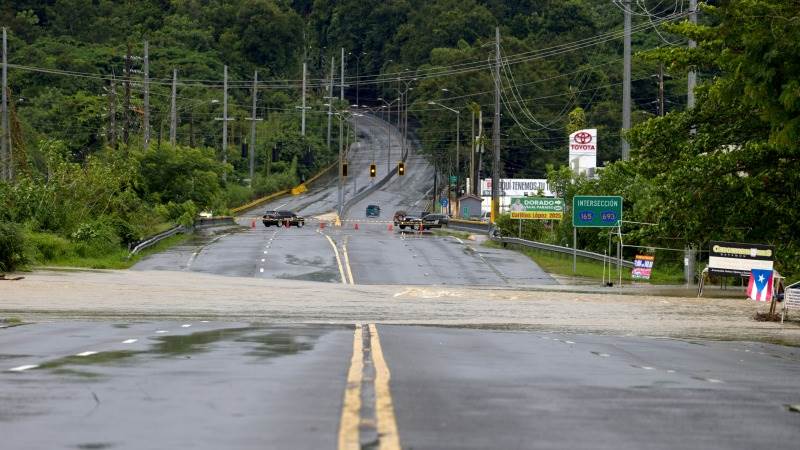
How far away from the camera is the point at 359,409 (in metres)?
11.5

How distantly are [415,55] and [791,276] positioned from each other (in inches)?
6156

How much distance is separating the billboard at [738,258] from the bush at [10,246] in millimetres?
24087

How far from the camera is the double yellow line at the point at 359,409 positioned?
969 cm

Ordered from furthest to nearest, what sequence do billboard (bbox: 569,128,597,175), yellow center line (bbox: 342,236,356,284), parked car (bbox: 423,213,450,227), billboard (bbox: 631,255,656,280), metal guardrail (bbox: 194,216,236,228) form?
parked car (bbox: 423,213,450,227)
billboard (bbox: 569,128,597,175)
metal guardrail (bbox: 194,216,236,228)
yellow center line (bbox: 342,236,356,284)
billboard (bbox: 631,255,656,280)

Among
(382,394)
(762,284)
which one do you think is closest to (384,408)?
(382,394)

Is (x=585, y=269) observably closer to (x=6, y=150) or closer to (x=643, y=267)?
(x=643, y=267)

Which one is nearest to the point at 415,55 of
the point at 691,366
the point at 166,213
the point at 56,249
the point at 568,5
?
the point at 568,5

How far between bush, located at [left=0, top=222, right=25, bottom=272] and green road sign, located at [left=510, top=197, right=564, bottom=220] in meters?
28.6

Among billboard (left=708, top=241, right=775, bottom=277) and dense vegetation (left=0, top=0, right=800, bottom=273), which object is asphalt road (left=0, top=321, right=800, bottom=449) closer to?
dense vegetation (left=0, top=0, right=800, bottom=273)

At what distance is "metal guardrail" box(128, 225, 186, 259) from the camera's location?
61713 millimetres


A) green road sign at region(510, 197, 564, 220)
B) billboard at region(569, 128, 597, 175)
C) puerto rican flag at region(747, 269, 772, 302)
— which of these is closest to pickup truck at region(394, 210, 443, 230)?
billboard at region(569, 128, 597, 175)

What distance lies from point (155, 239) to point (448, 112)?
96.3 metres

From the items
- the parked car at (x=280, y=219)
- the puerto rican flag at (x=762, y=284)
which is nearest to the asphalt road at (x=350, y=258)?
the parked car at (x=280, y=219)

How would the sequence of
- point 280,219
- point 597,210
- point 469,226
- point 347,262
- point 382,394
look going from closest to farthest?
point 382,394
point 597,210
point 347,262
point 469,226
point 280,219
